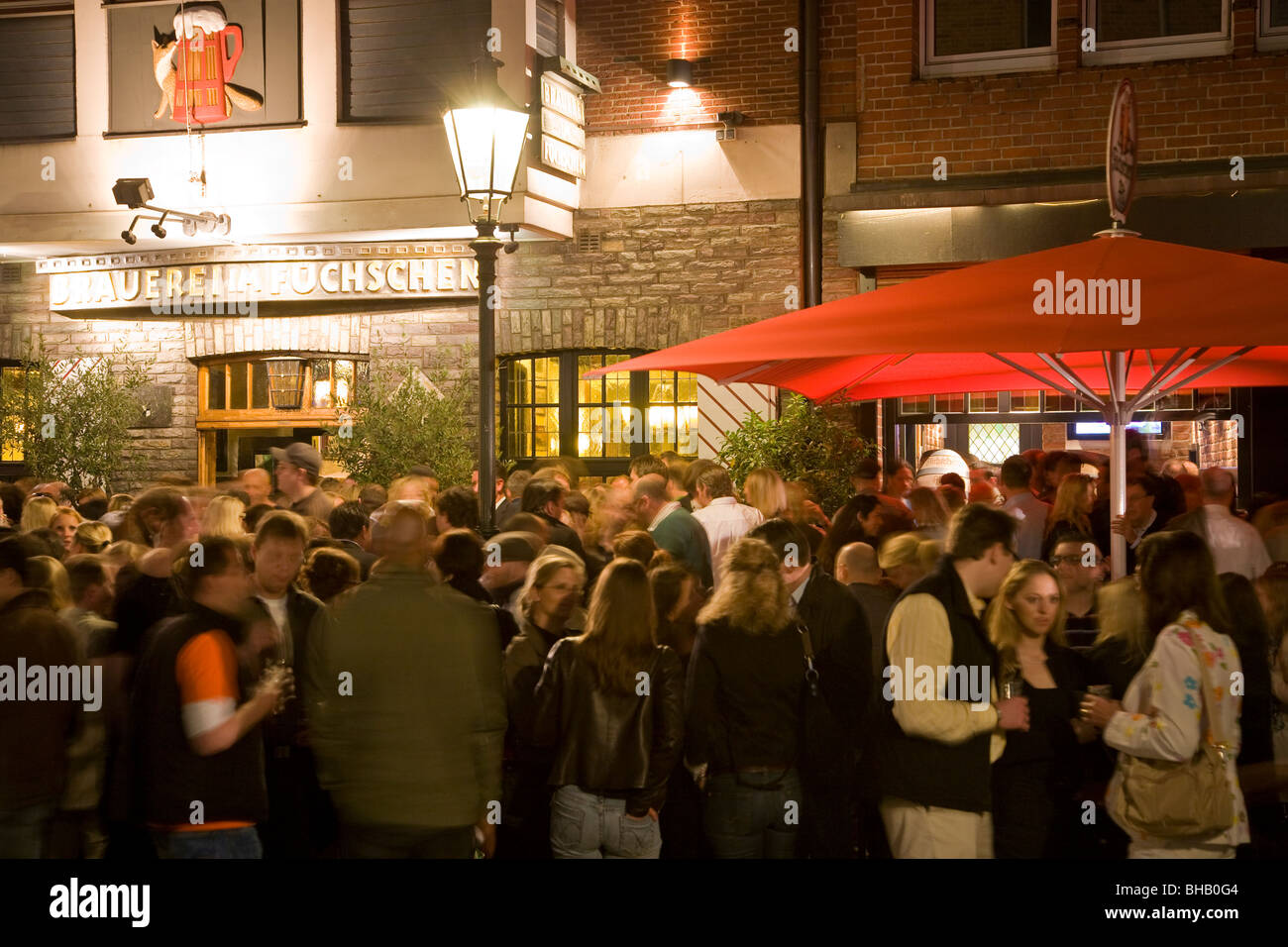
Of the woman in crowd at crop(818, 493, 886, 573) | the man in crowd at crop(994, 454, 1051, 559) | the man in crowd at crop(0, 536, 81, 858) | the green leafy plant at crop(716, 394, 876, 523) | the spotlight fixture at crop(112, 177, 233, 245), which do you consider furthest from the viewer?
the spotlight fixture at crop(112, 177, 233, 245)

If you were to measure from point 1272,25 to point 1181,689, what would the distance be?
8.93 meters

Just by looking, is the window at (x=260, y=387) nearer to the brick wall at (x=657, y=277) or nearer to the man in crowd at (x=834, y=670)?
the brick wall at (x=657, y=277)

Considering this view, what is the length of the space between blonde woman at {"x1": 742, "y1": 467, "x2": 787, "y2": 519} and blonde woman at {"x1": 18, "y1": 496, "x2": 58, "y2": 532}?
13.7 feet

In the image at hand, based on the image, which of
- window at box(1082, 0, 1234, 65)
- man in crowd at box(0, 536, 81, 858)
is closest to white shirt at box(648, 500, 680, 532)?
man in crowd at box(0, 536, 81, 858)

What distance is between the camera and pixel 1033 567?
15.6 feet

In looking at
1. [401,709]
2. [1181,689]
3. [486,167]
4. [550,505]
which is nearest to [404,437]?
[486,167]

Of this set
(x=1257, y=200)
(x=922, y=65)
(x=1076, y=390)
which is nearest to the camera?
(x=1076, y=390)

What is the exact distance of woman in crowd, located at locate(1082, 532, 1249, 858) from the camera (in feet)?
14.3

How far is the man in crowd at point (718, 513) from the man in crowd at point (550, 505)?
77 cm

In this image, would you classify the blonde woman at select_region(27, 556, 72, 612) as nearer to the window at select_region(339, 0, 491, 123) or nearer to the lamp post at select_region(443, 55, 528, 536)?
the lamp post at select_region(443, 55, 528, 536)

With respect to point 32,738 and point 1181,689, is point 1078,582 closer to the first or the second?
point 1181,689

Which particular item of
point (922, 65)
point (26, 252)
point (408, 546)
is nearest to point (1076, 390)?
point (408, 546)
